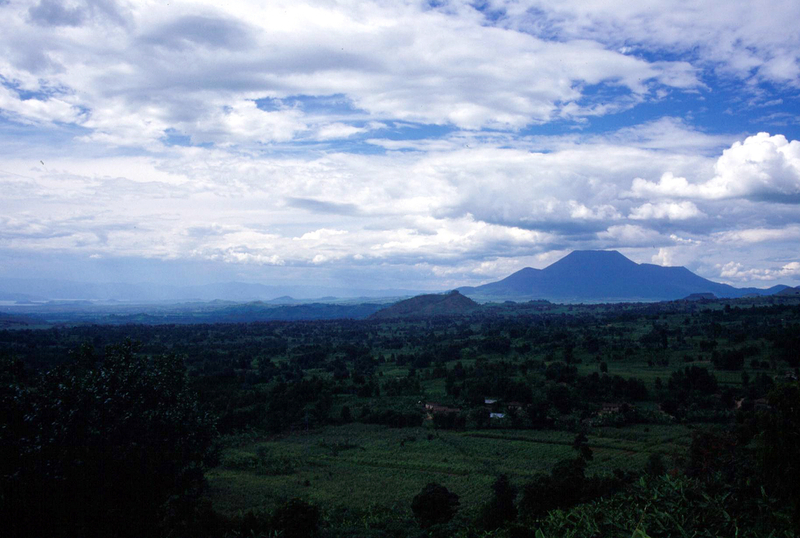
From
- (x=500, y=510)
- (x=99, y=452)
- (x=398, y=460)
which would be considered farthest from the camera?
(x=398, y=460)

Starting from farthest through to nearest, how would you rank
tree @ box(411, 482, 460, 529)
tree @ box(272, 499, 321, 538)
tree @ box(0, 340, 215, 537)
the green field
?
the green field, tree @ box(411, 482, 460, 529), tree @ box(272, 499, 321, 538), tree @ box(0, 340, 215, 537)

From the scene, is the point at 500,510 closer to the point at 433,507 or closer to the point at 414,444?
the point at 433,507

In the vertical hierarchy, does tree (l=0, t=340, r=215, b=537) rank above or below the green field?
above

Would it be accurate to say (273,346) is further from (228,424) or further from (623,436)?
(623,436)

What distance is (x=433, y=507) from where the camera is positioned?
29719 mm

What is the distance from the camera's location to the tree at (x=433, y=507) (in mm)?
29500

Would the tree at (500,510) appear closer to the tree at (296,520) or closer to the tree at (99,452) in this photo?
the tree at (296,520)

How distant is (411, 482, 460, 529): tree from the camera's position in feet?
96.8

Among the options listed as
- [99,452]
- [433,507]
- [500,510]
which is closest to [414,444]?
[433,507]

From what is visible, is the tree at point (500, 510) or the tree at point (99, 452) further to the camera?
the tree at point (500, 510)

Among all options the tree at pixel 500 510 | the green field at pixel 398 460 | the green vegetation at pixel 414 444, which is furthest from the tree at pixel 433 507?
the green field at pixel 398 460

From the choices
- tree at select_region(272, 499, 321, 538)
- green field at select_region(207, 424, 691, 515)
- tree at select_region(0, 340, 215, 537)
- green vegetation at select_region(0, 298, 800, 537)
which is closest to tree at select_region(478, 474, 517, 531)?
green vegetation at select_region(0, 298, 800, 537)

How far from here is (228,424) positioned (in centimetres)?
6116

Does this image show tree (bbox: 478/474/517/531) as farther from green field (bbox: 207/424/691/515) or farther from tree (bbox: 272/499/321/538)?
tree (bbox: 272/499/321/538)
